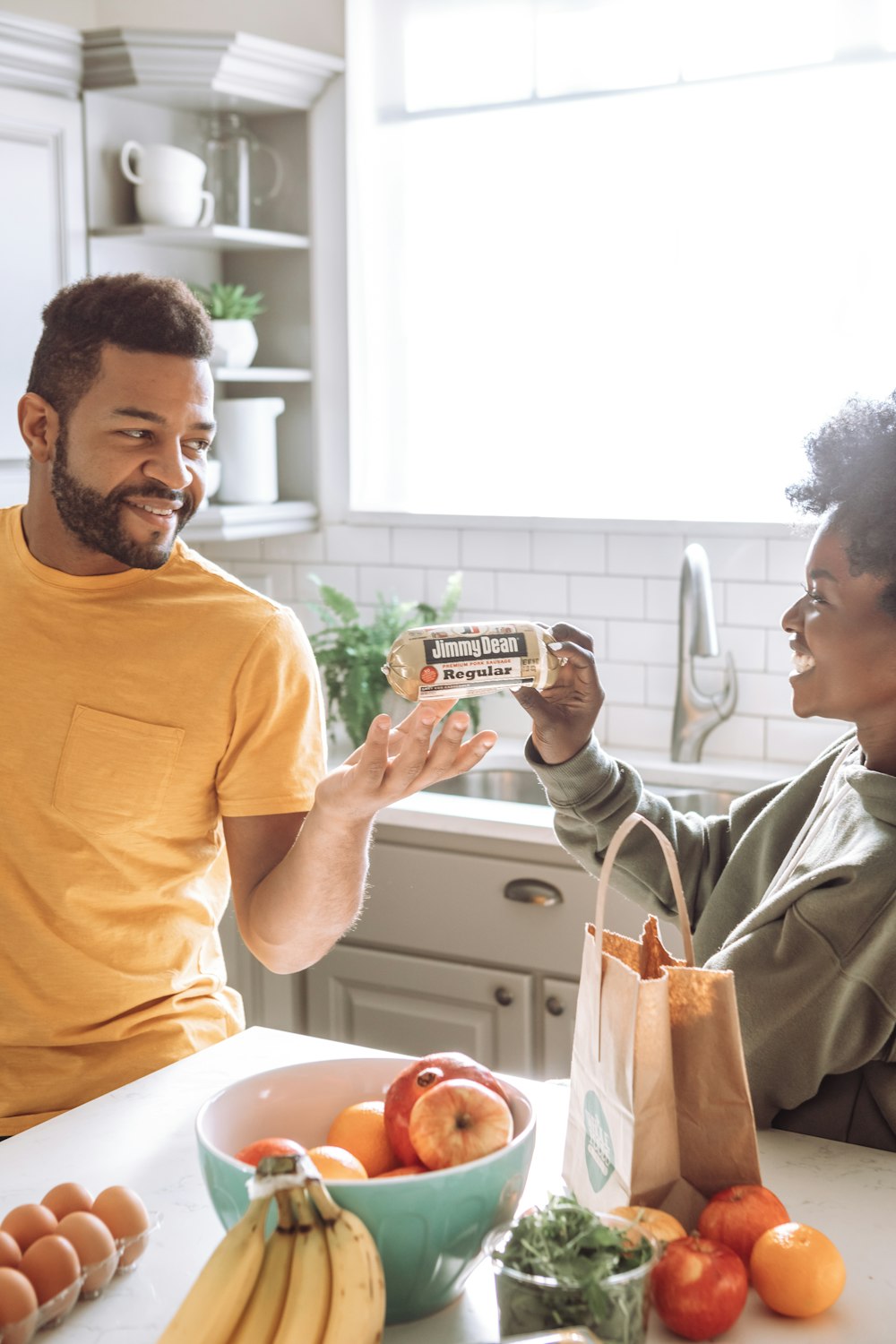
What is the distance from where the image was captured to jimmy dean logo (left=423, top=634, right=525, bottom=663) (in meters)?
1.37

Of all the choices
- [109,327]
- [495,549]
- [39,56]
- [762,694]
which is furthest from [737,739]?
[39,56]

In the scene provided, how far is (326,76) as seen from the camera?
10.4 ft

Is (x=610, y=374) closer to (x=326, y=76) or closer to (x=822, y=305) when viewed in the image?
(x=822, y=305)

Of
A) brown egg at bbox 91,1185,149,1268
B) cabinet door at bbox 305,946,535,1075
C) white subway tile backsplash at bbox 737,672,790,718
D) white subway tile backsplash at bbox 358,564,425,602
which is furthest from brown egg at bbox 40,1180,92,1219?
white subway tile backsplash at bbox 358,564,425,602

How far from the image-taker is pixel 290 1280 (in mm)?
857

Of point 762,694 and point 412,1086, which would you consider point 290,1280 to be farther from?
point 762,694

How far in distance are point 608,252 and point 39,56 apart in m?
1.17

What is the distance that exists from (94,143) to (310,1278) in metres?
2.57

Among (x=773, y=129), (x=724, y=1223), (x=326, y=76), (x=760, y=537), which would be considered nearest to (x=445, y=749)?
(x=724, y=1223)

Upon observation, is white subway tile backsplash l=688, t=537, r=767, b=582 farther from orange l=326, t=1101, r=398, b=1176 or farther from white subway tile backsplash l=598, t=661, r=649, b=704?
orange l=326, t=1101, r=398, b=1176

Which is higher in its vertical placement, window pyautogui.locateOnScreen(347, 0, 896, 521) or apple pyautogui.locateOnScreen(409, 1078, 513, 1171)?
window pyautogui.locateOnScreen(347, 0, 896, 521)

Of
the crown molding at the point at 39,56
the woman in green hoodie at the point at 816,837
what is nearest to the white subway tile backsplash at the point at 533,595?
the crown molding at the point at 39,56

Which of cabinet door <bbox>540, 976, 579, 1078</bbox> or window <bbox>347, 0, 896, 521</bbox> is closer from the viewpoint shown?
cabinet door <bbox>540, 976, 579, 1078</bbox>

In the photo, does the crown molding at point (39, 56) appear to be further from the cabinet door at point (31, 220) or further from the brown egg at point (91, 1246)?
the brown egg at point (91, 1246)
